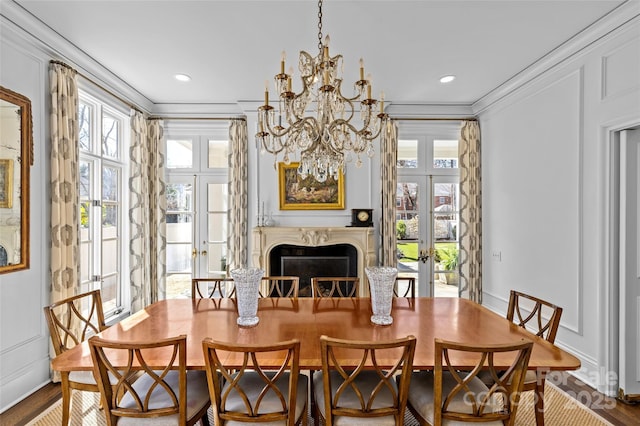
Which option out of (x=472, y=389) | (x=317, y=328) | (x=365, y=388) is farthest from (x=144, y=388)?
(x=472, y=389)

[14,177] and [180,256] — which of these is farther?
[180,256]

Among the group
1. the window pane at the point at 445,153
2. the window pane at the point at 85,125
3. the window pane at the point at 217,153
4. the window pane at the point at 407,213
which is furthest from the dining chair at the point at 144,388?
the window pane at the point at 445,153

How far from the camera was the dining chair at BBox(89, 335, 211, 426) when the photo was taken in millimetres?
1376

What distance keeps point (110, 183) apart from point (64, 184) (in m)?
1.15

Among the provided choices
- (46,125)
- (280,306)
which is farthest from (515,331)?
(46,125)

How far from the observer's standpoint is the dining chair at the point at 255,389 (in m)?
1.32

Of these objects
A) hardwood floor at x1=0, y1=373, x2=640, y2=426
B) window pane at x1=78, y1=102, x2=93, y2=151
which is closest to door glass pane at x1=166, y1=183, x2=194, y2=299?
window pane at x1=78, y1=102, x2=93, y2=151

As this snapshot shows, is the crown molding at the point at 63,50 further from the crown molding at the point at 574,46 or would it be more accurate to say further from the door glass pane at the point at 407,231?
the crown molding at the point at 574,46

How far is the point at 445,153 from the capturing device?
4602 millimetres

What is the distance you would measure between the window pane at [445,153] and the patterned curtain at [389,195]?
0.68 meters

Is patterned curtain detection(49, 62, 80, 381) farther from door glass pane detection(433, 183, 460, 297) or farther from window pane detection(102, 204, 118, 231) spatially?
door glass pane detection(433, 183, 460, 297)

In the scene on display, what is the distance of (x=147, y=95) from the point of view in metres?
4.07

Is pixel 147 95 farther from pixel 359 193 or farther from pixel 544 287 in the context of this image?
pixel 544 287

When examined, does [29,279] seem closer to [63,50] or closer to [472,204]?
[63,50]
